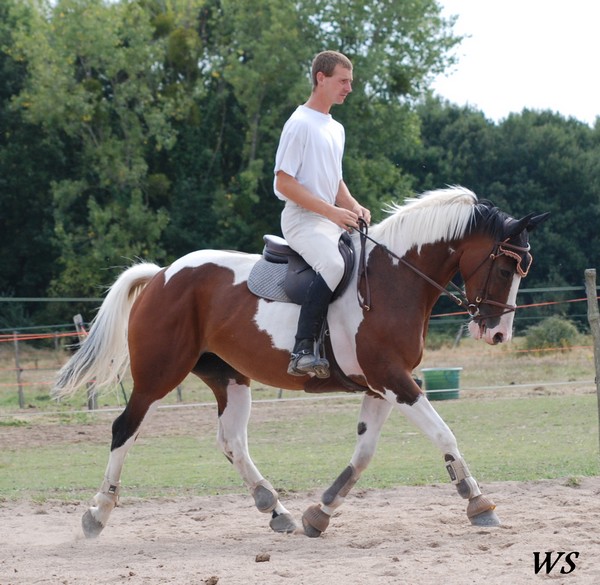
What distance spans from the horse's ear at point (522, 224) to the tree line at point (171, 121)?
25.2 m

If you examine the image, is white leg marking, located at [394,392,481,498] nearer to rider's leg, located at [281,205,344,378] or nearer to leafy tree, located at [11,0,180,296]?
rider's leg, located at [281,205,344,378]

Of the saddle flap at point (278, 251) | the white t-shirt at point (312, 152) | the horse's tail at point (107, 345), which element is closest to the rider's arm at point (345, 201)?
the white t-shirt at point (312, 152)

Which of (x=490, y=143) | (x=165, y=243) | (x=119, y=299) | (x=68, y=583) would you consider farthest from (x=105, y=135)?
(x=68, y=583)

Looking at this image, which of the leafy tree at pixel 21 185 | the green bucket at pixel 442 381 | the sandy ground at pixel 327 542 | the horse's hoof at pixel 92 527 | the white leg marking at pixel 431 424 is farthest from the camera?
the leafy tree at pixel 21 185

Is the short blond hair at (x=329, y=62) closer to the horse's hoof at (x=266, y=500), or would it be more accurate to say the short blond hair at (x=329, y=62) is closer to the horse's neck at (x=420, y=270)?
the horse's neck at (x=420, y=270)

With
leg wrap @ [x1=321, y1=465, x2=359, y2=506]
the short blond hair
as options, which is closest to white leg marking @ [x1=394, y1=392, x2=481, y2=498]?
leg wrap @ [x1=321, y1=465, x2=359, y2=506]

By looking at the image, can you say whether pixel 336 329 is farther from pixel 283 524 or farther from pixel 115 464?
pixel 115 464

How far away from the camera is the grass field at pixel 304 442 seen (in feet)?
29.9

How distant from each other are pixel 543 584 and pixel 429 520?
195 centimetres

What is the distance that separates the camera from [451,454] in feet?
19.4

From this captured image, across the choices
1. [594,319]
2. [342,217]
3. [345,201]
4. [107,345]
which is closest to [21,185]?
[107,345]

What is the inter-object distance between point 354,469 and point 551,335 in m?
17.5

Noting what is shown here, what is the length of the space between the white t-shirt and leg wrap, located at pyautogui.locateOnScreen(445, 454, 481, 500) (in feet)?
6.45

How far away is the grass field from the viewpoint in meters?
9.12
